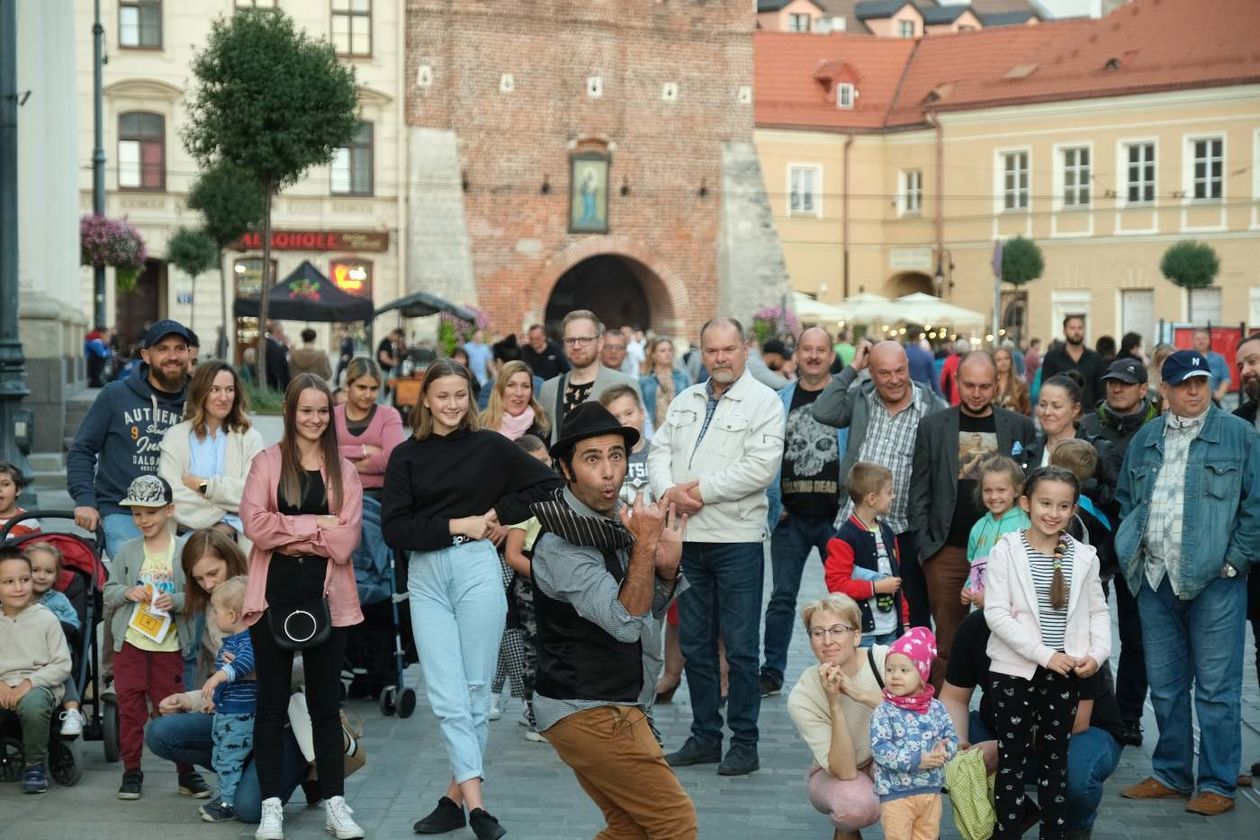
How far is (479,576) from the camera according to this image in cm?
754

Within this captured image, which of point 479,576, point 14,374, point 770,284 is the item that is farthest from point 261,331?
point 770,284

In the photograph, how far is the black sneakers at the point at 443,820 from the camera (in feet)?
24.2

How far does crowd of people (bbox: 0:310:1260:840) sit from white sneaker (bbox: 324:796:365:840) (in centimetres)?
1

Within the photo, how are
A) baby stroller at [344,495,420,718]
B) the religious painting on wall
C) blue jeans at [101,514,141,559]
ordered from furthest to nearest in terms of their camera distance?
the religious painting on wall, baby stroller at [344,495,420,718], blue jeans at [101,514,141,559]

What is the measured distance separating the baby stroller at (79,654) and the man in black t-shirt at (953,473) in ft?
13.0

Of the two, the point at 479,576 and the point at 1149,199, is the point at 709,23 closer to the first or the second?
the point at 1149,199

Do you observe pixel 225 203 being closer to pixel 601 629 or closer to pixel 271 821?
pixel 271 821

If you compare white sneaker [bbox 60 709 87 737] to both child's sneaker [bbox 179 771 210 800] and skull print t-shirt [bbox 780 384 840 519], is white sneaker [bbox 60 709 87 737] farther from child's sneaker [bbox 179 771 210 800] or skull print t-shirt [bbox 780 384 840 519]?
skull print t-shirt [bbox 780 384 840 519]

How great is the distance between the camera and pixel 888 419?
31.2 feet

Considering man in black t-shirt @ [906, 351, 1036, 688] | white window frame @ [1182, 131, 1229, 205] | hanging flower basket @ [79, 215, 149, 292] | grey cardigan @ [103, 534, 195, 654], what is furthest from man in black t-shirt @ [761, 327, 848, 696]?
white window frame @ [1182, 131, 1229, 205]

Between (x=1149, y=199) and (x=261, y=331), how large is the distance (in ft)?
114

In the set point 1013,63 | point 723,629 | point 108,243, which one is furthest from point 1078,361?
point 1013,63

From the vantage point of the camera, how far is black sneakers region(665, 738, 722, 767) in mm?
8641

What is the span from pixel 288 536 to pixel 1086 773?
10.8 ft
